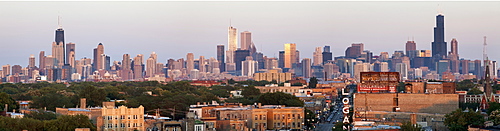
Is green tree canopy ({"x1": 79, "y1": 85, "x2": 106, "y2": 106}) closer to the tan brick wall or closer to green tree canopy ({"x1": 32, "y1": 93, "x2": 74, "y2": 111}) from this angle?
green tree canopy ({"x1": 32, "y1": 93, "x2": 74, "y2": 111})

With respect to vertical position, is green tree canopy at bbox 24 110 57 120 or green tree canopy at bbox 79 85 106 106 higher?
green tree canopy at bbox 79 85 106 106

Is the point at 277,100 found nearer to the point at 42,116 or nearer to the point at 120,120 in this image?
the point at 42,116

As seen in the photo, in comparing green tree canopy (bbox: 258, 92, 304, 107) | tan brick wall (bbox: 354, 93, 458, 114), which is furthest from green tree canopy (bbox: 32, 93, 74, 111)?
tan brick wall (bbox: 354, 93, 458, 114)

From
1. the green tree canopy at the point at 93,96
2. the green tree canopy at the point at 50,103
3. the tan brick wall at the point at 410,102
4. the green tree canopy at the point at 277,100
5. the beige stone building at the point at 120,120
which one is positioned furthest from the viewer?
the green tree canopy at the point at 93,96

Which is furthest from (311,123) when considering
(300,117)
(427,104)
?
(427,104)

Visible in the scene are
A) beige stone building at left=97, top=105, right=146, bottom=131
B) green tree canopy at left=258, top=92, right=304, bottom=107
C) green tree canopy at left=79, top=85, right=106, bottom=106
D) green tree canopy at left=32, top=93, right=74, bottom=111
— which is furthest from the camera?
green tree canopy at left=79, top=85, right=106, bottom=106

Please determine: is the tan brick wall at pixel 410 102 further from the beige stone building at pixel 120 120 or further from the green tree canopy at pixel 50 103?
the green tree canopy at pixel 50 103

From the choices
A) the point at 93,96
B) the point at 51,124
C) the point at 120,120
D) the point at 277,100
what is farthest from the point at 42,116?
the point at 277,100

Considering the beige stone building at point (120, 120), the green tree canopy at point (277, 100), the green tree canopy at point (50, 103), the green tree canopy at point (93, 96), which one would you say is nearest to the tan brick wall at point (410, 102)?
the green tree canopy at point (277, 100)

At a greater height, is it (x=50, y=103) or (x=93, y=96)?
(x=93, y=96)
